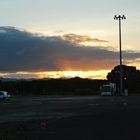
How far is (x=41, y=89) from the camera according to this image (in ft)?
434

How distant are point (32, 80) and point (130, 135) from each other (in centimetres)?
12773

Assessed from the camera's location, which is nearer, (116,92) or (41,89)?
(116,92)

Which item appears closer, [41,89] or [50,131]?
[50,131]

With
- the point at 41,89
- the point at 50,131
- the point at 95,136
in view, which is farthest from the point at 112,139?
the point at 41,89

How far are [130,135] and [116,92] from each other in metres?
97.8

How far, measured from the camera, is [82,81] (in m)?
147

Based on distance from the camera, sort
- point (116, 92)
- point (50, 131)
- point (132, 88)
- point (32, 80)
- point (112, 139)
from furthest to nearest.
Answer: point (32, 80)
point (132, 88)
point (116, 92)
point (50, 131)
point (112, 139)

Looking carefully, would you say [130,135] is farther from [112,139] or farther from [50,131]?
[50,131]

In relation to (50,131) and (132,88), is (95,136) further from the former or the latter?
(132,88)

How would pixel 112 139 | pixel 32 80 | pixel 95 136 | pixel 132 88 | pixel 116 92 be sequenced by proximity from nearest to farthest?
pixel 112 139, pixel 95 136, pixel 116 92, pixel 132 88, pixel 32 80

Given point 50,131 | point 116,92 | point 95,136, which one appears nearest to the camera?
point 95,136

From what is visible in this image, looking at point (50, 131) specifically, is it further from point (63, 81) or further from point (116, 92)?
point (63, 81)

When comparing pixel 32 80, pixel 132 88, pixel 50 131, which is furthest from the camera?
pixel 32 80

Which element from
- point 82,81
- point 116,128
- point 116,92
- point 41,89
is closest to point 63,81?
point 82,81
